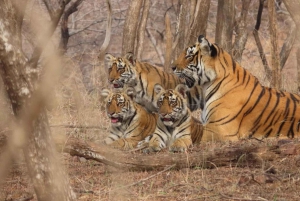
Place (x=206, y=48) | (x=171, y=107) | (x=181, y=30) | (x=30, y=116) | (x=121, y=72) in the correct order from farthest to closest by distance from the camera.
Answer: (x=181, y=30) → (x=121, y=72) → (x=206, y=48) → (x=171, y=107) → (x=30, y=116)

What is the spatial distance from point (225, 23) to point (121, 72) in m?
2.03

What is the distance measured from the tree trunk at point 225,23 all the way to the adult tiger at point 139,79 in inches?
61.1

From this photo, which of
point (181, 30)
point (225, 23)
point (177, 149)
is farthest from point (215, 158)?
point (181, 30)

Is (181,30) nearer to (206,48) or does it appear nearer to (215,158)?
(206,48)

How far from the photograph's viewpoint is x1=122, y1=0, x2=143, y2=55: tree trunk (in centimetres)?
896

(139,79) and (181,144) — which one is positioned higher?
(139,79)

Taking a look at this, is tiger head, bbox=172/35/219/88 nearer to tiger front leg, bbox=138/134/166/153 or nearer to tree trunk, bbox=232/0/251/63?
tiger front leg, bbox=138/134/166/153

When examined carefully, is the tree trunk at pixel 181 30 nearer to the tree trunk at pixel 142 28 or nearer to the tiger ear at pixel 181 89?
the tree trunk at pixel 142 28

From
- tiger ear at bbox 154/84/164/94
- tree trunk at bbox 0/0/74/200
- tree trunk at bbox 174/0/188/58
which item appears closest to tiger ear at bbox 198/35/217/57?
tiger ear at bbox 154/84/164/94

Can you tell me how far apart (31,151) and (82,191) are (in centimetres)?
105

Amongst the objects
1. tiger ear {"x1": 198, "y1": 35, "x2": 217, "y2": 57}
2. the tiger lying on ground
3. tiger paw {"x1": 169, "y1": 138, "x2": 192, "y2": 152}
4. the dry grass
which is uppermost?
tiger ear {"x1": 198, "y1": 35, "x2": 217, "y2": 57}

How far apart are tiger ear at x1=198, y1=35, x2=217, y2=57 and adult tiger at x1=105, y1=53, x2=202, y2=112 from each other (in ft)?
1.64

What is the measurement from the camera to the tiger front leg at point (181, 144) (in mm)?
6410

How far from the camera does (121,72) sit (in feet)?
25.5
